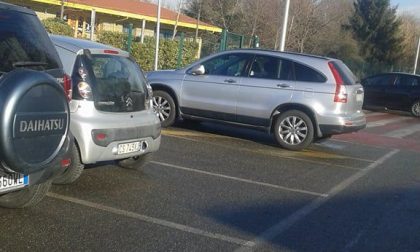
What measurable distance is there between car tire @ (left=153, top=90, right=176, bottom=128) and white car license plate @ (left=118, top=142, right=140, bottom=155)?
4524mm

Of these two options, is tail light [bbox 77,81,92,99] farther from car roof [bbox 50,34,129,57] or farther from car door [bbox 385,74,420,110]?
car door [bbox 385,74,420,110]

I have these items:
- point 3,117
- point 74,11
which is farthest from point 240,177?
point 74,11

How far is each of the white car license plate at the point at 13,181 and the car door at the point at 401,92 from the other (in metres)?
19.7

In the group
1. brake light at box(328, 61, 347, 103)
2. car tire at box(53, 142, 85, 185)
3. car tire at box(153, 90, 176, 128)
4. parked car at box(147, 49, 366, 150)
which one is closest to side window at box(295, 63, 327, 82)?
parked car at box(147, 49, 366, 150)

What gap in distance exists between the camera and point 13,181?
182 inches

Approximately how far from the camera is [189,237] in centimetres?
516

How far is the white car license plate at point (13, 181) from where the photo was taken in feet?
14.9

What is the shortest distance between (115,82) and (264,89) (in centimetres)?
447

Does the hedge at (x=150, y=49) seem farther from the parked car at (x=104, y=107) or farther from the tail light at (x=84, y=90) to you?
the tail light at (x=84, y=90)

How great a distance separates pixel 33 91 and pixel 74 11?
27339 mm

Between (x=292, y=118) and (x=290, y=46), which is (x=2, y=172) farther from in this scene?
(x=290, y=46)

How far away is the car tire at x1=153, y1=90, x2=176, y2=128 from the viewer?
11305 mm

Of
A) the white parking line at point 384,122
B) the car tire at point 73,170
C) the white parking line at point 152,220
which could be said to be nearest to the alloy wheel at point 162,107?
the car tire at point 73,170

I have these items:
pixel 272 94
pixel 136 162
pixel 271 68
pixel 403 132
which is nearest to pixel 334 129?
pixel 272 94
